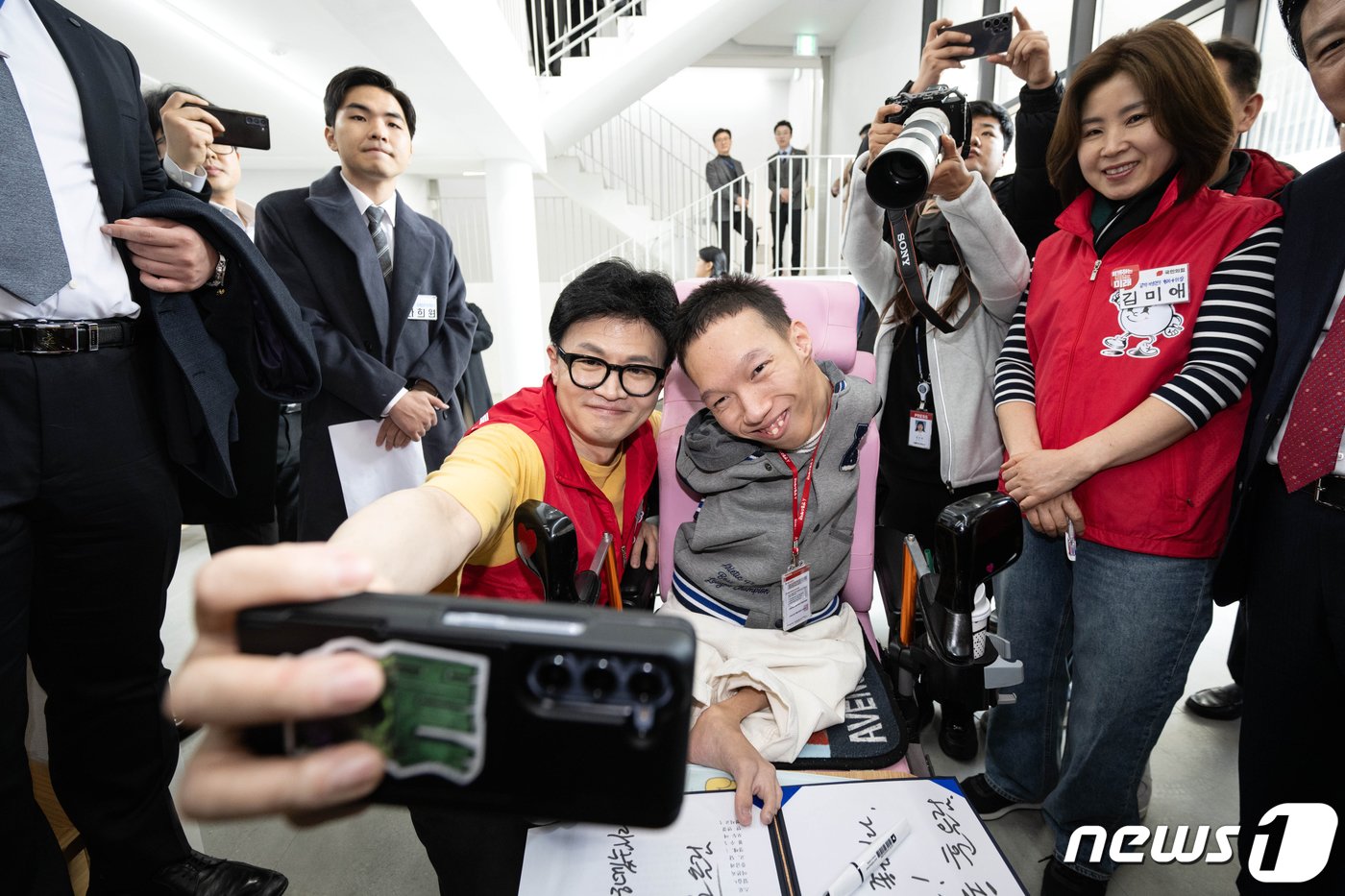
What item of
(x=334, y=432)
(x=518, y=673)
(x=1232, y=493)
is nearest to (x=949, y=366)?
(x=1232, y=493)

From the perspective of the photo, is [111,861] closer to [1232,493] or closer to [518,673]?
[518,673]

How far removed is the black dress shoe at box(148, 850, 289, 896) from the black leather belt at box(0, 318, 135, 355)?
101 cm

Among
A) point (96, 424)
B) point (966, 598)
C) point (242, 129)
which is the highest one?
point (242, 129)

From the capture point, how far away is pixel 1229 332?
102 cm

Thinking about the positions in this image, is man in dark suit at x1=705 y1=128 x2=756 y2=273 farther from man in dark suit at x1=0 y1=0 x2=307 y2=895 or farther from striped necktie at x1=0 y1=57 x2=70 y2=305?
striped necktie at x1=0 y1=57 x2=70 y2=305

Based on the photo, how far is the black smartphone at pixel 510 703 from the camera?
14.8 inches

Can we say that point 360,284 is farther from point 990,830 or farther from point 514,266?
point 514,266

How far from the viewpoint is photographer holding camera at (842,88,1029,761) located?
129 cm

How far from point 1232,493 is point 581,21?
6489 mm

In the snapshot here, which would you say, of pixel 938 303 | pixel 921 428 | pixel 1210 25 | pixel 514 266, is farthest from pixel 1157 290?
pixel 514 266

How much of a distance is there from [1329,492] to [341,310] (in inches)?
83.0

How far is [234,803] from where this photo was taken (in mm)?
379

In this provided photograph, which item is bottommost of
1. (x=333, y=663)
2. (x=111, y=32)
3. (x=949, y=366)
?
(x=333, y=663)

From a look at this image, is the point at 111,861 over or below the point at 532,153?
below
